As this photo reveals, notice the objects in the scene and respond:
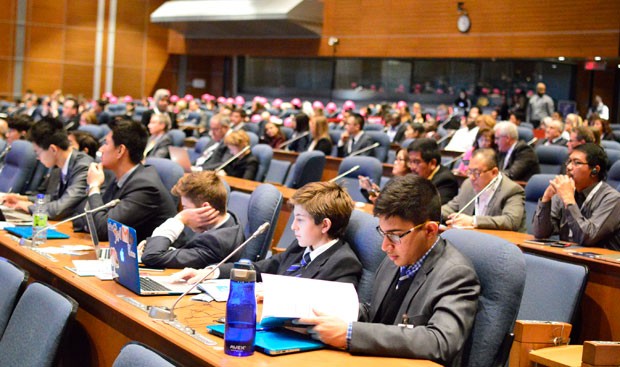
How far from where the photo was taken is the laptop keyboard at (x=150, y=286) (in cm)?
310

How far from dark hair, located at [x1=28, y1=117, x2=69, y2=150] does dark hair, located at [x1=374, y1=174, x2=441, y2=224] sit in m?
3.58

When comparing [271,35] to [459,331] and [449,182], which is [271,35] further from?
[459,331]

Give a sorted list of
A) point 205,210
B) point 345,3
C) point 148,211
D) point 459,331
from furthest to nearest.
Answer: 1. point 345,3
2. point 148,211
3. point 205,210
4. point 459,331

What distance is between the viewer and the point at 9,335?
105 inches

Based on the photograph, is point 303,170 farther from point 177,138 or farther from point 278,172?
point 177,138

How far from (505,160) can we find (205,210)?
4.88 meters

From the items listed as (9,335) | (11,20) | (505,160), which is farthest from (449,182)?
(11,20)

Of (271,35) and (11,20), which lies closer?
(271,35)

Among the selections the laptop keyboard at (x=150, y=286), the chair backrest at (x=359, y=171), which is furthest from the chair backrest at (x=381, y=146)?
the laptop keyboard at (x=150, y=286)

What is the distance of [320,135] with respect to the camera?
1027 cm

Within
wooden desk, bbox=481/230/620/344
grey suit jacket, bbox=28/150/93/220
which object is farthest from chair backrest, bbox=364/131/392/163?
wooden desk, bbox=481/230/620/344

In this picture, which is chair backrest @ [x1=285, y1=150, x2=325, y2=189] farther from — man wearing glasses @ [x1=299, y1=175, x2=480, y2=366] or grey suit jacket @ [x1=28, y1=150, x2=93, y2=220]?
man wearing glasses @ [x1=299, y1=175, x2=480, y2=366]

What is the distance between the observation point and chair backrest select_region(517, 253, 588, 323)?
3.41 m

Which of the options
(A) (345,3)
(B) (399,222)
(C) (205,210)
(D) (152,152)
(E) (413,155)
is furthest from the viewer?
(A) (345,3)
